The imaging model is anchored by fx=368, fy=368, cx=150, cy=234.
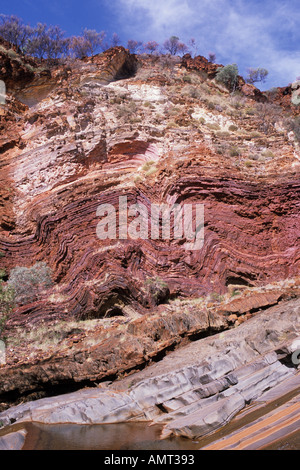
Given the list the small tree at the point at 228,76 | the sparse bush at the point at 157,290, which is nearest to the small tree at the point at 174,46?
the small tree at the point at 228,76

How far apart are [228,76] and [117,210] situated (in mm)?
21292

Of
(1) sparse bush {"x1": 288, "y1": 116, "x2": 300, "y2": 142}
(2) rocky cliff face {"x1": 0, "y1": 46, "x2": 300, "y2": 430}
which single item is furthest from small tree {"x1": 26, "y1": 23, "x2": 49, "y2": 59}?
(1) sparse bush {"x1": 288, "y1": 116, "x2": 300, "y2": 142}

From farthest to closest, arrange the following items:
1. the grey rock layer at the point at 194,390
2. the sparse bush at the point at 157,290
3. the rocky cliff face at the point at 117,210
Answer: the sparse bush at the point at 157,290 < the rocky cliff face at the point at 117,210 < the grey rock layer at the point at 194,390

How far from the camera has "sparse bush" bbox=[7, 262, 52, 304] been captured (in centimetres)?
1520

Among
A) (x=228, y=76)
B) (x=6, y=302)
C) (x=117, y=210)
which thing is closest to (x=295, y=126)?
(x=228, y=76)

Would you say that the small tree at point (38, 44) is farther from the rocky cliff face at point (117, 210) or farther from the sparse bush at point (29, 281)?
the sparse bush at point (29, 281)

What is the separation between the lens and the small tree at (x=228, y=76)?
31.5m

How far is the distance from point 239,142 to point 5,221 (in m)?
13.1

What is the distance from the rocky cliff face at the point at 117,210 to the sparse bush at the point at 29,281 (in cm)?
43

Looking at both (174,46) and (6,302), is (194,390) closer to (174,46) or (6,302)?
(6,302)

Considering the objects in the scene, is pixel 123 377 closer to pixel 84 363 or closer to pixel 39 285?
pixel 84 363

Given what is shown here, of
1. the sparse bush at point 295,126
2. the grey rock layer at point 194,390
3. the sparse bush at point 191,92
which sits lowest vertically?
the grey rock layer at point 194,390

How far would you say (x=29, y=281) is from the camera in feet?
51.7
